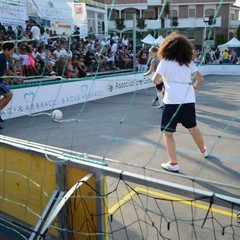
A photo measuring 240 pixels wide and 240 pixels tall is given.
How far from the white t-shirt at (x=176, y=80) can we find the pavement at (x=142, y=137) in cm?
48

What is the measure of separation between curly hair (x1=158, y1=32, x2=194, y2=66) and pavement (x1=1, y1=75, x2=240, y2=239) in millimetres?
862

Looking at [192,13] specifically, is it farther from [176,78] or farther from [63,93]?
[176,78]

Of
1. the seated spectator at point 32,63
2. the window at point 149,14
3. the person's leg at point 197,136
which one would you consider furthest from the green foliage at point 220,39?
the person's leg at point 197,136

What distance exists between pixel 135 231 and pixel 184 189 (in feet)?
4.30

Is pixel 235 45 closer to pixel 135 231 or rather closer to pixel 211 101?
pixel 211 101

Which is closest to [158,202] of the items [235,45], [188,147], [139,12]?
[188,147]

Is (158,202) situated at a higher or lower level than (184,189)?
lower

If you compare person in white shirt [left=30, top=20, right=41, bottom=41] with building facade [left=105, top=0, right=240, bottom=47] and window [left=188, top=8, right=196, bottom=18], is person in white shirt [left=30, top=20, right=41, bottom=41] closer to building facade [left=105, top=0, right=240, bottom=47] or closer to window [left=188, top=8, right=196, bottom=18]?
building facade [left=105, top=0, right=240, bottom=47]

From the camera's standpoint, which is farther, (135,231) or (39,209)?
(135,231)

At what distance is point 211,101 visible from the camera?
1077 cm

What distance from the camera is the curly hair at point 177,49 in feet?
13.1

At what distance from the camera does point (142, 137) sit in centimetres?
633

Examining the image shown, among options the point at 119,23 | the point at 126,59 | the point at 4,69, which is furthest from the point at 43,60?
the point at 119,23

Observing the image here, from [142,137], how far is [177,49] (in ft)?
8.47
